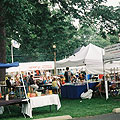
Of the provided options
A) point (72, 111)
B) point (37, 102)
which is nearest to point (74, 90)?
point (72, 111)

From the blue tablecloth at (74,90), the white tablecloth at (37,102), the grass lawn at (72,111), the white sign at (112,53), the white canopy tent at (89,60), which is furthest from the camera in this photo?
the blue tablecloth at (74,90)

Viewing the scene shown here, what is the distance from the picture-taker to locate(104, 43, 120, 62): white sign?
15016mm

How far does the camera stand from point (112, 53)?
15477 mm

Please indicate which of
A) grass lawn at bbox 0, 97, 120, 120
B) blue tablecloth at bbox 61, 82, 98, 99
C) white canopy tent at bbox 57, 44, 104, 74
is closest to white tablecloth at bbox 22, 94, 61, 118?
grass lawn at bbox 0, 97, 120, 120

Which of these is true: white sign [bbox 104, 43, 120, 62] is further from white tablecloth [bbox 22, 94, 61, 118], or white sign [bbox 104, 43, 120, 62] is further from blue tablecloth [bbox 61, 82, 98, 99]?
white tablecloth [bbox 22, 94, 61, 118]

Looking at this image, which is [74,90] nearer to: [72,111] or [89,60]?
[89,60]

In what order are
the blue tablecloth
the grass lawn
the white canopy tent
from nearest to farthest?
the grass lawn
the white canopy tent
the blue tablecloth

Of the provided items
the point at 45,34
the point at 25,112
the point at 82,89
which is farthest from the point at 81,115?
the point at 45,34

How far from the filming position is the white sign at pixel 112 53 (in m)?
15.0

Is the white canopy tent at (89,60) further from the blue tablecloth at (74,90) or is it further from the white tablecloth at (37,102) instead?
the white tablecloth at (37,102)

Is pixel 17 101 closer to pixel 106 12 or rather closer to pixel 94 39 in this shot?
pixel 106 12

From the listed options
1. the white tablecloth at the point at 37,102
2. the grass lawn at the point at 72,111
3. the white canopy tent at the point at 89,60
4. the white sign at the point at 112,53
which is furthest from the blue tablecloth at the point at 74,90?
the white tablecloth at the point at 37,102

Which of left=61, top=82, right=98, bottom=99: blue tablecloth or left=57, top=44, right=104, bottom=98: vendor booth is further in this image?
left=61, top=82, right=98, bottom=99: blue tablecloth

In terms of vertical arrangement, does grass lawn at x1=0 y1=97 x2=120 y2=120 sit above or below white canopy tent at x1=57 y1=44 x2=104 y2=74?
below
